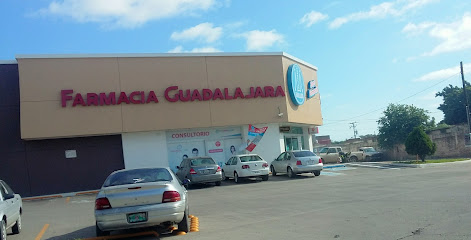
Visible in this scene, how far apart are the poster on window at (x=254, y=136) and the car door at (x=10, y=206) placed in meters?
17.0

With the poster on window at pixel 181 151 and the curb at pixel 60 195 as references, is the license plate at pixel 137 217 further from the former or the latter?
the poster on window at pixel 181 151

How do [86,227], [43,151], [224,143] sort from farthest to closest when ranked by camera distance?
[224,143]
[43,151]
[86,227]

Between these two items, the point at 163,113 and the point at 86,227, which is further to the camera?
the point at 163,113

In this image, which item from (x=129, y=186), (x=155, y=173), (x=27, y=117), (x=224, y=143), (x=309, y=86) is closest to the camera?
(x=129, y=186)

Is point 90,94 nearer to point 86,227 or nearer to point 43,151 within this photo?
point 43,151

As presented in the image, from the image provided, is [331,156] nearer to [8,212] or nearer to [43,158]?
[43,158]

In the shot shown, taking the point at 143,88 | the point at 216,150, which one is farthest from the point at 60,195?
the point at 216,150

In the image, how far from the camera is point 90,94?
22656 millimetres

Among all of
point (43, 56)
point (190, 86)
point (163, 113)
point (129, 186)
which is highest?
point (43, 56)

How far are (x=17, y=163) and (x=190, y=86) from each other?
10387mm

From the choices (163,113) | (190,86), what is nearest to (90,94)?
(163,113)

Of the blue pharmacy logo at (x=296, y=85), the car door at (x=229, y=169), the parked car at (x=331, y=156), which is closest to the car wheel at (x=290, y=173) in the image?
the car door at (x=229, y=169)

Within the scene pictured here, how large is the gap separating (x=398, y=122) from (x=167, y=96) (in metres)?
35.5

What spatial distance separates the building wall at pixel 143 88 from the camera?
2195 centimetres
